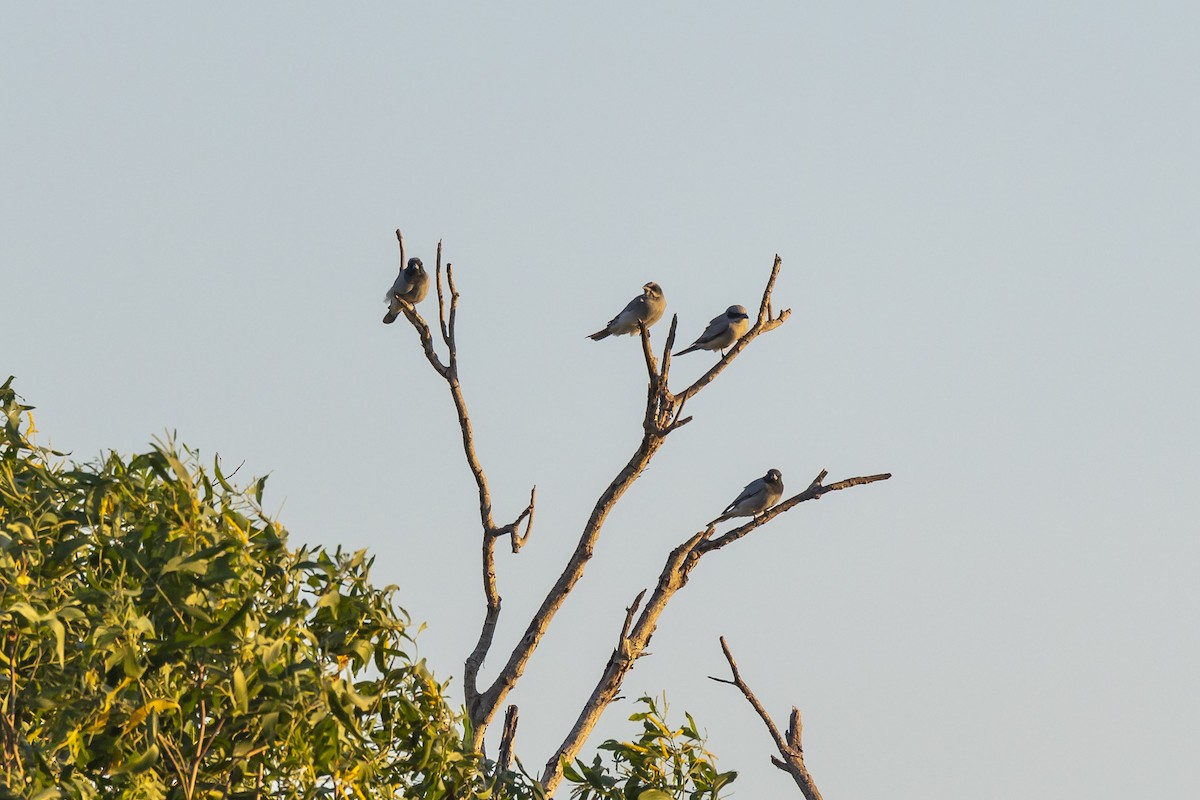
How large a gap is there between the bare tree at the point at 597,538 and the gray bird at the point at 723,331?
264 inches

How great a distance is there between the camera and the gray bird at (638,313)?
56.3 ft

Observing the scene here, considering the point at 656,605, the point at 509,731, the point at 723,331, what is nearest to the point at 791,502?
the point at 656,605

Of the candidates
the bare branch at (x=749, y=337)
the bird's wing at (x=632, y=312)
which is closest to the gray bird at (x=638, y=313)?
the bird's wing at (x=632, y=312)

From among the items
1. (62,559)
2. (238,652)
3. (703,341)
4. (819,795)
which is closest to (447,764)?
(238,652)

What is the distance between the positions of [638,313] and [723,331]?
6.10ft

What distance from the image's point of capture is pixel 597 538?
37.1 feet

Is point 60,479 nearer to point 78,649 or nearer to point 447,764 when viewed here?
point 78,649

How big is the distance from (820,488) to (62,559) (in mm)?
7713

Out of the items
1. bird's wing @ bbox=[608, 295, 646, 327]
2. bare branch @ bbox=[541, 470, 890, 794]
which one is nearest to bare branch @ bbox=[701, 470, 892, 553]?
bare branch @ bbox=[541, 470, 890, 794]

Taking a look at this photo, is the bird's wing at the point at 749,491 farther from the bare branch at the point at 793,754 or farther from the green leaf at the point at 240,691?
the green leaf at the point at 240,691

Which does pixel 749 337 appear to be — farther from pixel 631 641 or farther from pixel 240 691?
pixel 240 691

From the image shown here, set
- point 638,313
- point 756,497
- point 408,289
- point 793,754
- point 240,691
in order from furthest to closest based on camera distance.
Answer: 1. point 756,497
2. point 408,289
3. point 638,313
4. point 793,754
5. point 240,691

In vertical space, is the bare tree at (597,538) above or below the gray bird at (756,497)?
below

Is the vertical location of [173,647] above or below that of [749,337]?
below
